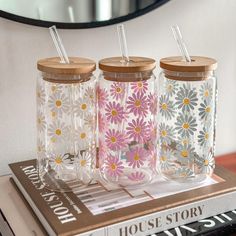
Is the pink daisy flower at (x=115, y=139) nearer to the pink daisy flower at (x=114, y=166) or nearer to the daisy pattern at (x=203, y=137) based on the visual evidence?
the pink daisy flower at (x=114, y=166)

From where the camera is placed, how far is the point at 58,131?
75 centimetres

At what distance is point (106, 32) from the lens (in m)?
0.89

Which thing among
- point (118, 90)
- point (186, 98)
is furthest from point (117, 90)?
point (186, 98)

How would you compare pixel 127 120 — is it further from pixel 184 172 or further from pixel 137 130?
pixel 184 172

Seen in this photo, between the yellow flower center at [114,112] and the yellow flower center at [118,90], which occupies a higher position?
the yellow flower center at [118,90]

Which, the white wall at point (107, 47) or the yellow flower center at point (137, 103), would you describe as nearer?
the yellow flower center at point (137, 103)

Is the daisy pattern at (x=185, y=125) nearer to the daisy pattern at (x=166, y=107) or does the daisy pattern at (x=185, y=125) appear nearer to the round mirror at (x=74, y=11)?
the daisy pattern at (x=166, y=107)

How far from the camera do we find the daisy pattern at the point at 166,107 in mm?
758

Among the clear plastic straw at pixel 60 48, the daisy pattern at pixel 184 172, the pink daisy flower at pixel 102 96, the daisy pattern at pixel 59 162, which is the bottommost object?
the daisy pattern at pixel 184 172

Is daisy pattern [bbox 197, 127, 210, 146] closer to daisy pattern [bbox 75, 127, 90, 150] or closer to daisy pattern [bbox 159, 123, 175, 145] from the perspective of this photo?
daisy pattern [bbox 159, 123, 175, 145]

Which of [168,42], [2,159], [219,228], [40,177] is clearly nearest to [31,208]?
[40,177]

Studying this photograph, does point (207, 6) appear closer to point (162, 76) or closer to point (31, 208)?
point (162, 76)

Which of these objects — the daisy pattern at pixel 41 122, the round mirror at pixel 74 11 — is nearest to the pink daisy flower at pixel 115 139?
the daisy pattern at pixel 41 122

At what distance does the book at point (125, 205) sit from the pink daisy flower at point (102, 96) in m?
0.13
